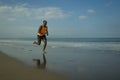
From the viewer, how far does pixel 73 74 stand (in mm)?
4879

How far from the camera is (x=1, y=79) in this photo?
4238 mm

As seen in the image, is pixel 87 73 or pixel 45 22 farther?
pixel 45 22

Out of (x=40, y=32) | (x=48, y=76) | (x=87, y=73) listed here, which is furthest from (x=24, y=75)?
(x=40, y=32)

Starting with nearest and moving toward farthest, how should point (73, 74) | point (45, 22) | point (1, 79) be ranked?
point (1, 79) → point (73, 74) → point (45, 22)

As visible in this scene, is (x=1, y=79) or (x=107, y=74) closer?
(x=1, y=79)

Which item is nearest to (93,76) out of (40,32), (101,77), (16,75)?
(101,77)

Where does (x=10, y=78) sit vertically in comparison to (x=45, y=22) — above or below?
below

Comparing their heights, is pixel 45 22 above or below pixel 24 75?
above

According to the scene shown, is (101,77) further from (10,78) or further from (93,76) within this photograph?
(10,78)

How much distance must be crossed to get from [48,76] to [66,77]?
44 centimetres

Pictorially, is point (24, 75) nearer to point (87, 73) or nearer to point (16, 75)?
point (16, 75)

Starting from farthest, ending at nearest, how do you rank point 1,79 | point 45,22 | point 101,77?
point 45,22, point 101,77, point 1,79

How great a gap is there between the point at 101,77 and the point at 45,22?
7.39m

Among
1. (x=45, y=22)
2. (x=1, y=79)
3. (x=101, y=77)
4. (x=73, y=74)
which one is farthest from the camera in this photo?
(x=45, y=22)
